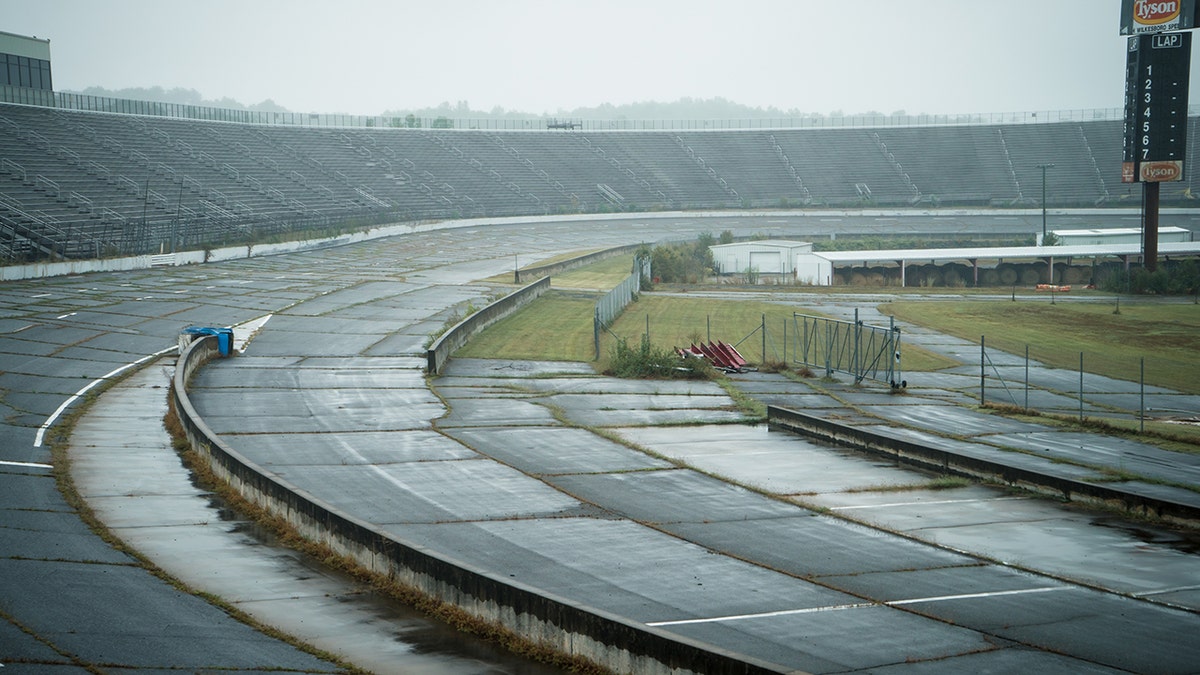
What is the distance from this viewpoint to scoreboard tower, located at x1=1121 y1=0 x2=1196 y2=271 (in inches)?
2493

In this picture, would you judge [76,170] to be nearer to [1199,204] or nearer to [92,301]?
[92,301]

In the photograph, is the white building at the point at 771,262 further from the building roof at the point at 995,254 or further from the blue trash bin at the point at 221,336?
the blue trash bin at the point at 221,336

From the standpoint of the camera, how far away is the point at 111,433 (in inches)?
1044

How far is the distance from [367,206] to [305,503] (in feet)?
278

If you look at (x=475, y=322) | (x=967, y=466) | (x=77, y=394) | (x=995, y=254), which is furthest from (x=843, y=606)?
(x=995, y=254)

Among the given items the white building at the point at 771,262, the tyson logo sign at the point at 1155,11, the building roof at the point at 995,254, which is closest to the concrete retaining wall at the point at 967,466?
the white building at the point at 771,262

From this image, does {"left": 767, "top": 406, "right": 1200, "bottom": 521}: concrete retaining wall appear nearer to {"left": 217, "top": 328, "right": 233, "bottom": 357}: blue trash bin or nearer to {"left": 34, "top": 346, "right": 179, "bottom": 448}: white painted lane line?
{"left": 34, "top": 346, "right": 179, "bottom": 448}: white painted lane line

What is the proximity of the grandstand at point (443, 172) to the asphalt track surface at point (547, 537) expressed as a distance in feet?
103

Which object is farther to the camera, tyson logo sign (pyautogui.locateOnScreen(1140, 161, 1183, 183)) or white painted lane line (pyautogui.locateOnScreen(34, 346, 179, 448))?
tyson logo sign (pyautogui.locateOnScreen(1140, 161, 1183, 183))

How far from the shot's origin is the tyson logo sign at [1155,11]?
62750 mm

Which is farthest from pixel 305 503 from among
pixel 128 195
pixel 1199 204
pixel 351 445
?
pixel 1199 204

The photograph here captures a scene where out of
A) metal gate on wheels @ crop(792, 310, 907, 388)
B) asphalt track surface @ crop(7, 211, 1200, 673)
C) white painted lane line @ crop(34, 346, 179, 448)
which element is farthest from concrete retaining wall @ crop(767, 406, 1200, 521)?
white painted lane line @ crop(34, 346, 179, 448)

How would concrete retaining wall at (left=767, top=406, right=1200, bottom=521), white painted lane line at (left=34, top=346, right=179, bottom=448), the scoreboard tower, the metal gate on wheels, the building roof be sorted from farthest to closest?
→ the building roof, the scoreboard tower, the metal gate on wheels, white painted lane line at (left=34, top=346, right=179, bottom=448), concrete retaining wall at (left=767, top=406, right=1200, bottom=521)

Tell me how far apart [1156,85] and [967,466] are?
50451 mm
